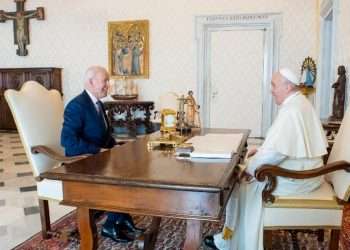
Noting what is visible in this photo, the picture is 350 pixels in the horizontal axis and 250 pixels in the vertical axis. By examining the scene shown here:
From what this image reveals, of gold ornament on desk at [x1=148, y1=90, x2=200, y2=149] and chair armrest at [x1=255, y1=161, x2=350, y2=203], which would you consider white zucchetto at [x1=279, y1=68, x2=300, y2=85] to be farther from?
gold ornament on desk at [x1=148, y1=90, x2=200, y2=149]

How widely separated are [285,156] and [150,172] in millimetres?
859

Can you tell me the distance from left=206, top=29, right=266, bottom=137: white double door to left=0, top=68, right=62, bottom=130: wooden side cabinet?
336 centimetres

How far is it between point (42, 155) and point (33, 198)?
128 centimetres

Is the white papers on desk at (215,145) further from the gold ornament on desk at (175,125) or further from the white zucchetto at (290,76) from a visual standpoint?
the white zucchetto at (290,76)

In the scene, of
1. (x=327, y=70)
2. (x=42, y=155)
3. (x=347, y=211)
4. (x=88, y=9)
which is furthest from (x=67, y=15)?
(x=347, y=211)

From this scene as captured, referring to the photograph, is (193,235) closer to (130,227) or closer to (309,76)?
(130,227)

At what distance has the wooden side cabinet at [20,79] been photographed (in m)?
8.18

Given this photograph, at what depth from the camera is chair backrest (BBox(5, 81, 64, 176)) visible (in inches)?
103

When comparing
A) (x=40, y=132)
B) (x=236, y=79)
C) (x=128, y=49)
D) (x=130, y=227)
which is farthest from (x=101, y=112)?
(x=128, y=49)

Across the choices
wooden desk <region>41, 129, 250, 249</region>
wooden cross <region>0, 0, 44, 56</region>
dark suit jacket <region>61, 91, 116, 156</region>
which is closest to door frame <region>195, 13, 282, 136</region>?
wooden cross <region>0, 0, 44, 56</region>

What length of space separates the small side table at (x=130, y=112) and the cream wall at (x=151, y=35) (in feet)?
1.14

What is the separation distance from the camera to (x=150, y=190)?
64.3 inches

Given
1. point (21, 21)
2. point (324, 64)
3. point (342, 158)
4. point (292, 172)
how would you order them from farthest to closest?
point (21, 21) → point (324, 64) → point (342, 158) → point (292, 172)

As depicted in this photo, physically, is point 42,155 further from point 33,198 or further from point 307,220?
point 307,220
